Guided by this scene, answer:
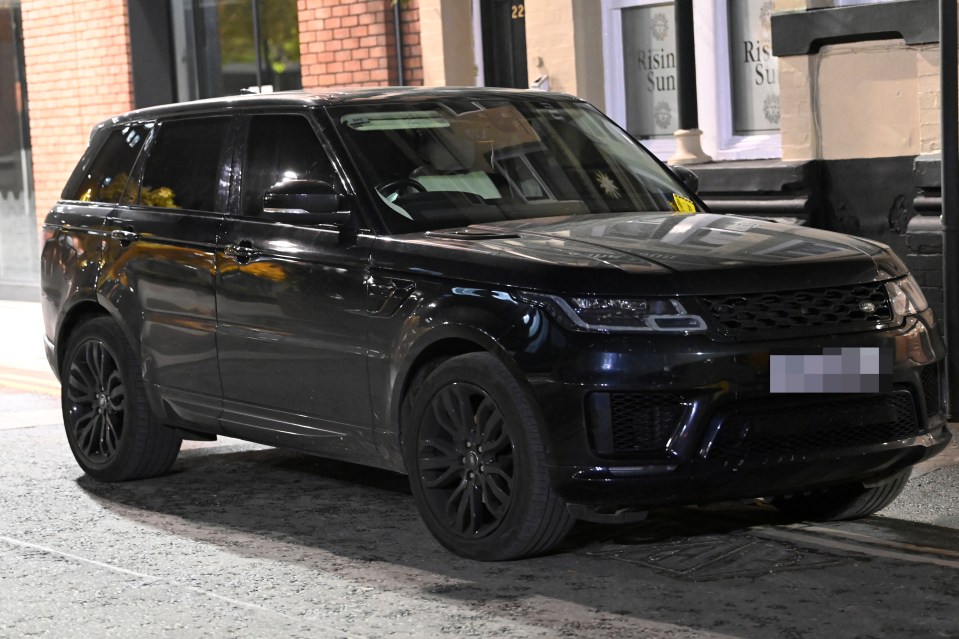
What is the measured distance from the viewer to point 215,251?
293 inches

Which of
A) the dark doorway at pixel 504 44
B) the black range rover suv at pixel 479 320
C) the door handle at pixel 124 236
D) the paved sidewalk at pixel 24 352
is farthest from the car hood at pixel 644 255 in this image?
the dark doorway at pixel 504 44

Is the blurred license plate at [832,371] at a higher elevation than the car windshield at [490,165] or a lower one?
lower

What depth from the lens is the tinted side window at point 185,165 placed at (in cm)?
775

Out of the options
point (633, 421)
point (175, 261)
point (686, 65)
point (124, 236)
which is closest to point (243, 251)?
point (175, 261)

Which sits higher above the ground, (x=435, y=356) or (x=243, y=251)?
(x=243, y=251)

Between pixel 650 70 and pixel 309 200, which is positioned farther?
pixel 650 70

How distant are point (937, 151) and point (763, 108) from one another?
2131 millimetres

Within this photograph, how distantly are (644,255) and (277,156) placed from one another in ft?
6.70

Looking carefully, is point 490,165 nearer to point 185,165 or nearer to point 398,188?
point 398,188

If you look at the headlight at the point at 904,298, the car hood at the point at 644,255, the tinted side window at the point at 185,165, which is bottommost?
the headlight at the point at 904,298

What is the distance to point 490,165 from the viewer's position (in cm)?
714

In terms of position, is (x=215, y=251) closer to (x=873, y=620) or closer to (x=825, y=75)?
(x=873, y=620)

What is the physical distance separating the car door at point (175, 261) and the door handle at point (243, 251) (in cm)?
17

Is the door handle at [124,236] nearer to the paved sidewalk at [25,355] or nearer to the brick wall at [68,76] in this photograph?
the paved sidewalk at [25,355]
